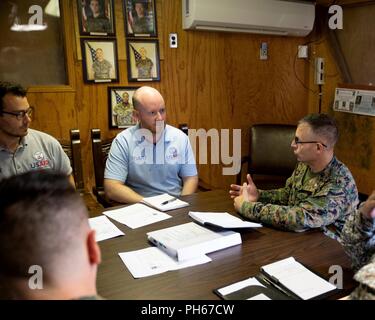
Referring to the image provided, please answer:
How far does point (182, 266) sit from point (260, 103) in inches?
104

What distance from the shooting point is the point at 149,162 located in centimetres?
245

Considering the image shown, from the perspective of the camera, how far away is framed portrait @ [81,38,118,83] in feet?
9.11

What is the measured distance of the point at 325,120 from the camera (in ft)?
5.57

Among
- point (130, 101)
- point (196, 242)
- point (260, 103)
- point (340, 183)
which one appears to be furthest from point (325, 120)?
point (260, 103)

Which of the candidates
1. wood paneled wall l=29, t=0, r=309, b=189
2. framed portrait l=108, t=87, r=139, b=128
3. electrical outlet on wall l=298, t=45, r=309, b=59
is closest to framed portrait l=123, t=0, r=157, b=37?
wood paneled wall l=29, t=0, r=309, b=189

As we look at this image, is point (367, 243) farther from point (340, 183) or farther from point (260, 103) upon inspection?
point (260, 103)

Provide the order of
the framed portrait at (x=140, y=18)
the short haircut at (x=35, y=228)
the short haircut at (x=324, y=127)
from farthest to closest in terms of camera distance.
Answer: the framed portrait at (x=140, y=18)
the short haircut at (x=324, y=127)
the short haircut at (x=35, y=228)

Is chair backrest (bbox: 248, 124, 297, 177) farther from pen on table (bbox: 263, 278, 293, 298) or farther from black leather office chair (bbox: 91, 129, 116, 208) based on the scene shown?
pen on table (bbox: 263, 278, 293, 298)

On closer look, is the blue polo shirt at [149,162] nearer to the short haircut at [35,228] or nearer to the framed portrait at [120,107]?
the framed portrait at [120,107]

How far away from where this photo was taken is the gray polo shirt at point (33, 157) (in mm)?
2031

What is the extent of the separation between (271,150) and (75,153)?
1.66 metres

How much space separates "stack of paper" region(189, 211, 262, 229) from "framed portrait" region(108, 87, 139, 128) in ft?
4.90

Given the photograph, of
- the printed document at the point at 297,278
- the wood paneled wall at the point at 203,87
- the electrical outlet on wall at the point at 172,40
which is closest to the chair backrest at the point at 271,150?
the wood paneled wall at the point at 203,87

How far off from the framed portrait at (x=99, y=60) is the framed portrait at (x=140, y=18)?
190mm
